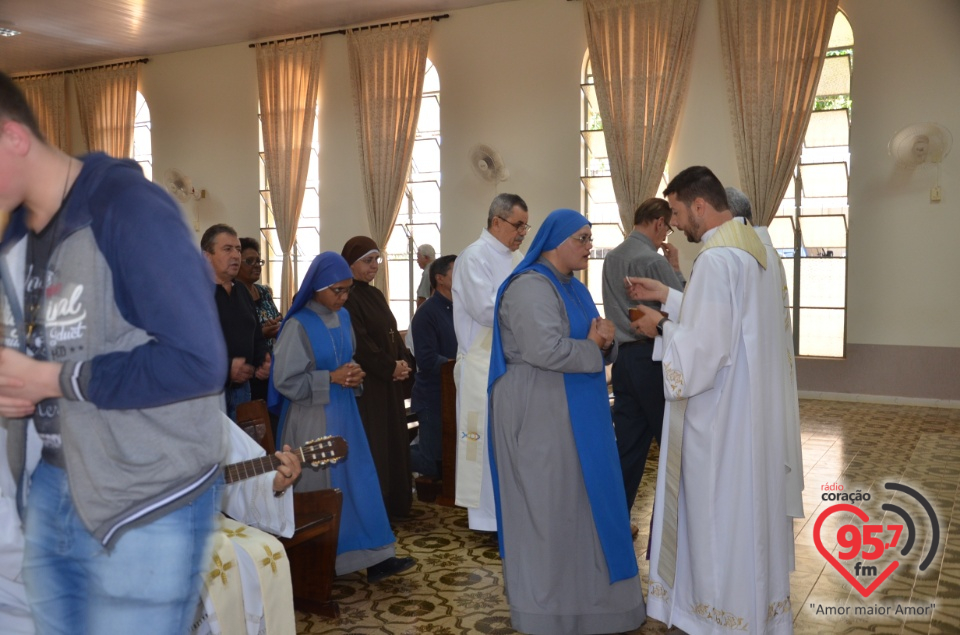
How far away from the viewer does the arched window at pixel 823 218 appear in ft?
32.6

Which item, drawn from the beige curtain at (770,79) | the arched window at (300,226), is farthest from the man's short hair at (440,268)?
the arched window at (300,226)

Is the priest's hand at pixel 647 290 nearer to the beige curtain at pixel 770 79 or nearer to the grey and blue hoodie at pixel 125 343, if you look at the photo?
the grey and blue hoodie at pixel 125 343

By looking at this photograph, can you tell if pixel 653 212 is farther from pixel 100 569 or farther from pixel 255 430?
pixel 100 569

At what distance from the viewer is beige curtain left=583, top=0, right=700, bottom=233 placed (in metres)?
10.4

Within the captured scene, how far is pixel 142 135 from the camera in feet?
50.3

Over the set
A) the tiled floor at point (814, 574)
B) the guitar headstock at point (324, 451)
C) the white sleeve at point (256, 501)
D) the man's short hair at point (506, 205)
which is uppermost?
the man's short hair at point (506, 205)

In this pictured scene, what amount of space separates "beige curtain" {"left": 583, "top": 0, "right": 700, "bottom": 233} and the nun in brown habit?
19.7ft

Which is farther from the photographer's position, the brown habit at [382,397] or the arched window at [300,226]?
the arched window at [300,226]

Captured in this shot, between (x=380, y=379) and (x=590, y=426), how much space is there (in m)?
1.93

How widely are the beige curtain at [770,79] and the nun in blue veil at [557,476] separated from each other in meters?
7.02

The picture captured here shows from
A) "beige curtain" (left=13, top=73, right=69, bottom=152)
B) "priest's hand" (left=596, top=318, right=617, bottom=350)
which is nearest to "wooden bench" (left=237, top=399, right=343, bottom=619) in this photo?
"priest's hand" (left=596, top=318, right=617, bottom=350)

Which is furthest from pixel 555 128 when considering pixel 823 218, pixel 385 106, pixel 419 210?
pixel 823 218

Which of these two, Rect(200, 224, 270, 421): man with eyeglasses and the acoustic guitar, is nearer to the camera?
the acoustic guitar

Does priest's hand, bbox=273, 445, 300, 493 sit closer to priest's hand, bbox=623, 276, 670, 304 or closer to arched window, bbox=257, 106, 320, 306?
priest's hand, bbox=623, 276, 670, 304
